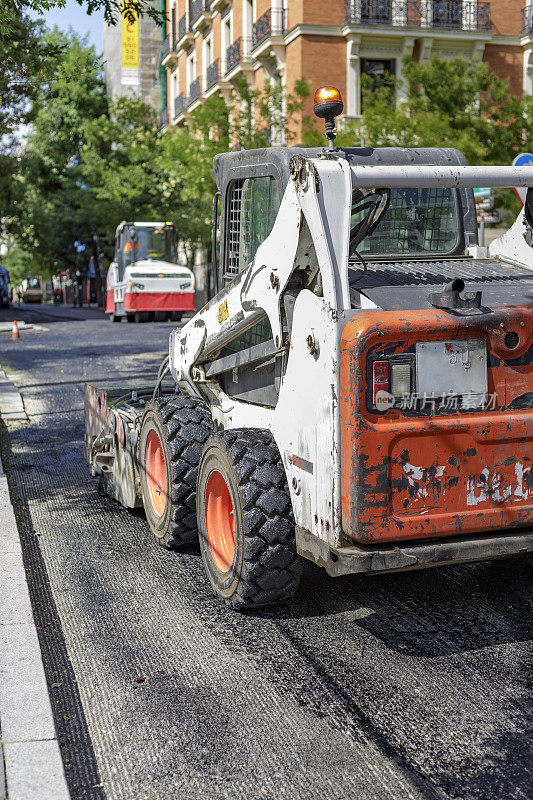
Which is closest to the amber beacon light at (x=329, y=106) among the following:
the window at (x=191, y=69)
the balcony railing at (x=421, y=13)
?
the balcony railing at (x=421, y=13)

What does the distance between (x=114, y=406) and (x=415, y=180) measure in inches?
140

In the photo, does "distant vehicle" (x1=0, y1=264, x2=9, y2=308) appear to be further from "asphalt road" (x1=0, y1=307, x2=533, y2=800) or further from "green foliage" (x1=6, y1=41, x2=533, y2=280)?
"asphalt road" (x1=0, y1=307, x2=533, y2=800)

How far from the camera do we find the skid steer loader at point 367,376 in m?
4.02

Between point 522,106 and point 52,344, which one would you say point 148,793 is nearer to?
point 52,344

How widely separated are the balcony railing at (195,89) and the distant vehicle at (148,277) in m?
20.4

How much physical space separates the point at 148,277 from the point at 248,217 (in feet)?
86.7

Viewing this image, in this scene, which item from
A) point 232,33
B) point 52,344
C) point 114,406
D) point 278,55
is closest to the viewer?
point 114,406

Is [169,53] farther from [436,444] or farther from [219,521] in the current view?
[436,444]

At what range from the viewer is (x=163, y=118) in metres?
61.5

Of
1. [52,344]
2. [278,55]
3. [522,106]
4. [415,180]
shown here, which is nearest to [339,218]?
[415,180]

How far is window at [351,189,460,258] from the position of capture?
Result: 509cm

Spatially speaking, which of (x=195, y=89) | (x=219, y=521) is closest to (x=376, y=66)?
(x=195, y=89)

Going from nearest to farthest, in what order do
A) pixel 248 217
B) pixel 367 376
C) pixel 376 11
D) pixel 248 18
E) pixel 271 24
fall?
pixel 367 376 → pixel 248 217 → pixel 376 11 → pixel 271 24 → pixel 248 18

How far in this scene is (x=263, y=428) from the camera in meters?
4.95
